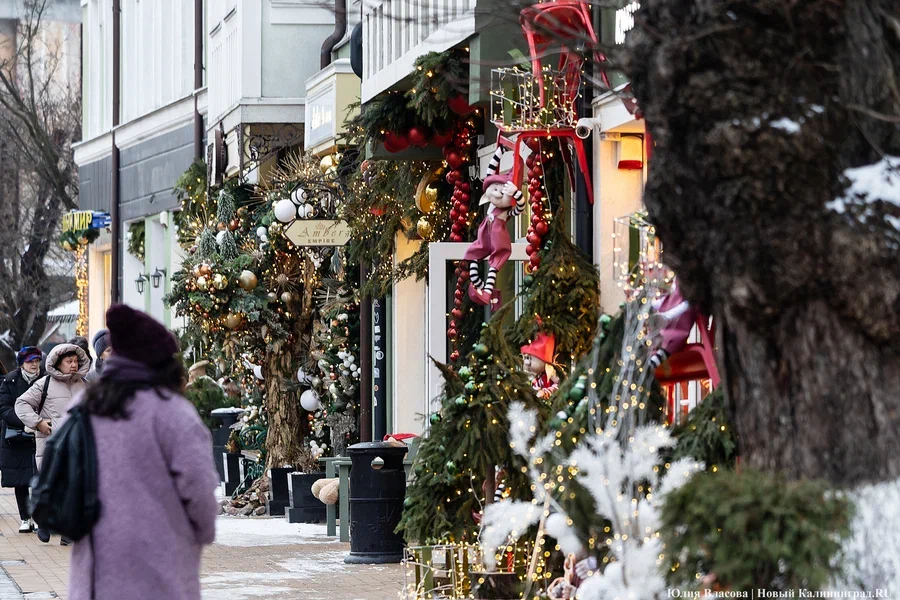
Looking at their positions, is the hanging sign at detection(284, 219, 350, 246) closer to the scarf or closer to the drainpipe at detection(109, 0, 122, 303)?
the scarf

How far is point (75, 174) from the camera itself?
41938 millimetres

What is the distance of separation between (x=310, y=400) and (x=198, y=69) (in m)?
9.96

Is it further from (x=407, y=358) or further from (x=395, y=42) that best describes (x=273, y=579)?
(x=407, y=358)

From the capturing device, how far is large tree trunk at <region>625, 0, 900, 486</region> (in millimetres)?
5133

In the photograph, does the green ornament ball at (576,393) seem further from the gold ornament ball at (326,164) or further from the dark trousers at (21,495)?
the gold ornament ball at (326,164)

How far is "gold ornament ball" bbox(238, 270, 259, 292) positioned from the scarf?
11.1 meters

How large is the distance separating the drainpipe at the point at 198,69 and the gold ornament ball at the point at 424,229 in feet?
36.5

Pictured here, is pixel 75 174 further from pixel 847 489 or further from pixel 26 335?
pixel 847 489

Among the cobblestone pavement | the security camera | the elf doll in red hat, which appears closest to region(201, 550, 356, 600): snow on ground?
the cobblestone pavement

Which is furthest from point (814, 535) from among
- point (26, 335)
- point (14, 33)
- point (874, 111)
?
point (14, 33)

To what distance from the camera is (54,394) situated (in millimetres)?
14523

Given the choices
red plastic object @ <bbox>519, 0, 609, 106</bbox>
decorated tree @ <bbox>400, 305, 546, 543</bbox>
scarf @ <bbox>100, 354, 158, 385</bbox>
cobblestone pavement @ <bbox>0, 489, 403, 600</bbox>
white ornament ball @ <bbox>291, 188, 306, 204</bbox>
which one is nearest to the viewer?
scarf @ <bbox>100, 354, 158, 385</bbox>

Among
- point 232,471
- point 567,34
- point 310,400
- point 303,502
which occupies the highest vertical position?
point 567,34

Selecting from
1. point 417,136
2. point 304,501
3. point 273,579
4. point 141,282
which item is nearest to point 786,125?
point 273,579
